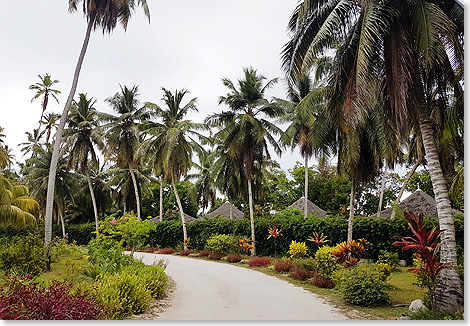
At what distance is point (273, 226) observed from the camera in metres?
14.9

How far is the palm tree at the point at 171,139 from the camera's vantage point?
18.8 metres

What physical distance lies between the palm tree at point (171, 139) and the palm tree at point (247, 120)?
2631mm

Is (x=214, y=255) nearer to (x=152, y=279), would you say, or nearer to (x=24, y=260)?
(x=24, y=260)

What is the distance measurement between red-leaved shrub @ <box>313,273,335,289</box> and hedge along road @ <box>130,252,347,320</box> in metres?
0.50

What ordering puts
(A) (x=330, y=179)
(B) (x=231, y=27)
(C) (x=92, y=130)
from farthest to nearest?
(A) (x=330, y=179)
(C) (x=92, y=130)
(B) (x=231, y=27)

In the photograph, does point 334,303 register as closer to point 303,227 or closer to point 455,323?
point 455,323

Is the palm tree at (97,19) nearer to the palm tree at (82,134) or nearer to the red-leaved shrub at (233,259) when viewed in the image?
the red-leaved shrub at (233,259)

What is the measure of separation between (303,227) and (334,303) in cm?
787

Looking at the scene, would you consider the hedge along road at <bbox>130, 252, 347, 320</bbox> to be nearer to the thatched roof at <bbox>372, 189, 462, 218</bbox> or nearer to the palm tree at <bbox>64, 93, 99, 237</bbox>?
the thatched roof at <bbox>372, 189, 462, 218</bbox>

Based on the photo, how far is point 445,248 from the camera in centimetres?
552

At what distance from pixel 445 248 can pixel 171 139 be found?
575 inches

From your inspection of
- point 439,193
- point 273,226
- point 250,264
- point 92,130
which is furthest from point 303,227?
point 92,130

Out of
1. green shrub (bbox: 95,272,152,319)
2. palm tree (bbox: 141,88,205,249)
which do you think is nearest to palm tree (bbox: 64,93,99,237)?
palm tree (bbox: 141,88,205,249)

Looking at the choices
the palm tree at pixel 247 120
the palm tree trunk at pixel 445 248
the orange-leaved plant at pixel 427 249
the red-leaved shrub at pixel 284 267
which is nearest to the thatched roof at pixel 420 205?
the palm tree at pixel 247 120
